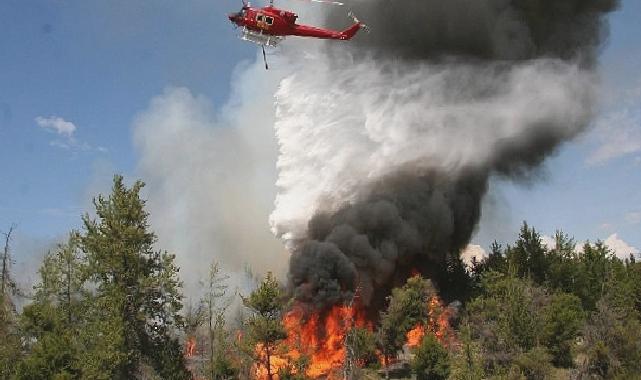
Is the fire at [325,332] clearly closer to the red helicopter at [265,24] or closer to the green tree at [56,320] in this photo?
the green tree at [56,320]

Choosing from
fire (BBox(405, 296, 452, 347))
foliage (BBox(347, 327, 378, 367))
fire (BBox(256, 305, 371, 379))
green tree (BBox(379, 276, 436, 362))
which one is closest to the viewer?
foliage (BBox(347, 327, 378, 367))

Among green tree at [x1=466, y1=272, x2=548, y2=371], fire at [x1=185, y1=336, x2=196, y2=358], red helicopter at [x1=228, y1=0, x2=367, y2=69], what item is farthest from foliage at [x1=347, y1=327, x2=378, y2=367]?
red helicopter at [x1=228, y1=0, x2=367, y2=69]

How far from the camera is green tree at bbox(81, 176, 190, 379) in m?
41.0

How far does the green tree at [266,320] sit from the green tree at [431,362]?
35.5ft

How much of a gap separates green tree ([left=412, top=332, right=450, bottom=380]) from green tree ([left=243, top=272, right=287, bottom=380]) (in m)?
10.8

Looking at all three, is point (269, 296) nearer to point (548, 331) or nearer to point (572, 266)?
point (548, 331)

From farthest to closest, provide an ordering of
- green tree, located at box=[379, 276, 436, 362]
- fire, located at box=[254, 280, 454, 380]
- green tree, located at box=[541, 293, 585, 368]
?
fire, located at box=[254, 280, 454, 380] < green tree, located at box=[379, 276, 436, 362] < green tree, located at box=[541, 293, 585, 368]

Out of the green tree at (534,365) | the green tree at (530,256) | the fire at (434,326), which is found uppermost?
the green tree at (530,256)

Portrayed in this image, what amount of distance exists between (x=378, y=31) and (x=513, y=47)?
15.2 metres

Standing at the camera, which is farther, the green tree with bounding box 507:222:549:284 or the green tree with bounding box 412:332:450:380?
the green tree with bounding box 507:222:549:284

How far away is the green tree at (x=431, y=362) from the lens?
138ft

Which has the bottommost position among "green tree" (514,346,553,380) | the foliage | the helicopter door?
"green tree" (514,346,553,380)

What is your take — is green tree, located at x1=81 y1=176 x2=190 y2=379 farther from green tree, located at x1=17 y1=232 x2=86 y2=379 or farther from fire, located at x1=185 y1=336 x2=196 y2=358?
fire, located at x1=185 y1=336 x2=196 y2=358

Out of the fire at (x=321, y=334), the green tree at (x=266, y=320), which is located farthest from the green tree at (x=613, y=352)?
the fire at (x=321, y=334)
